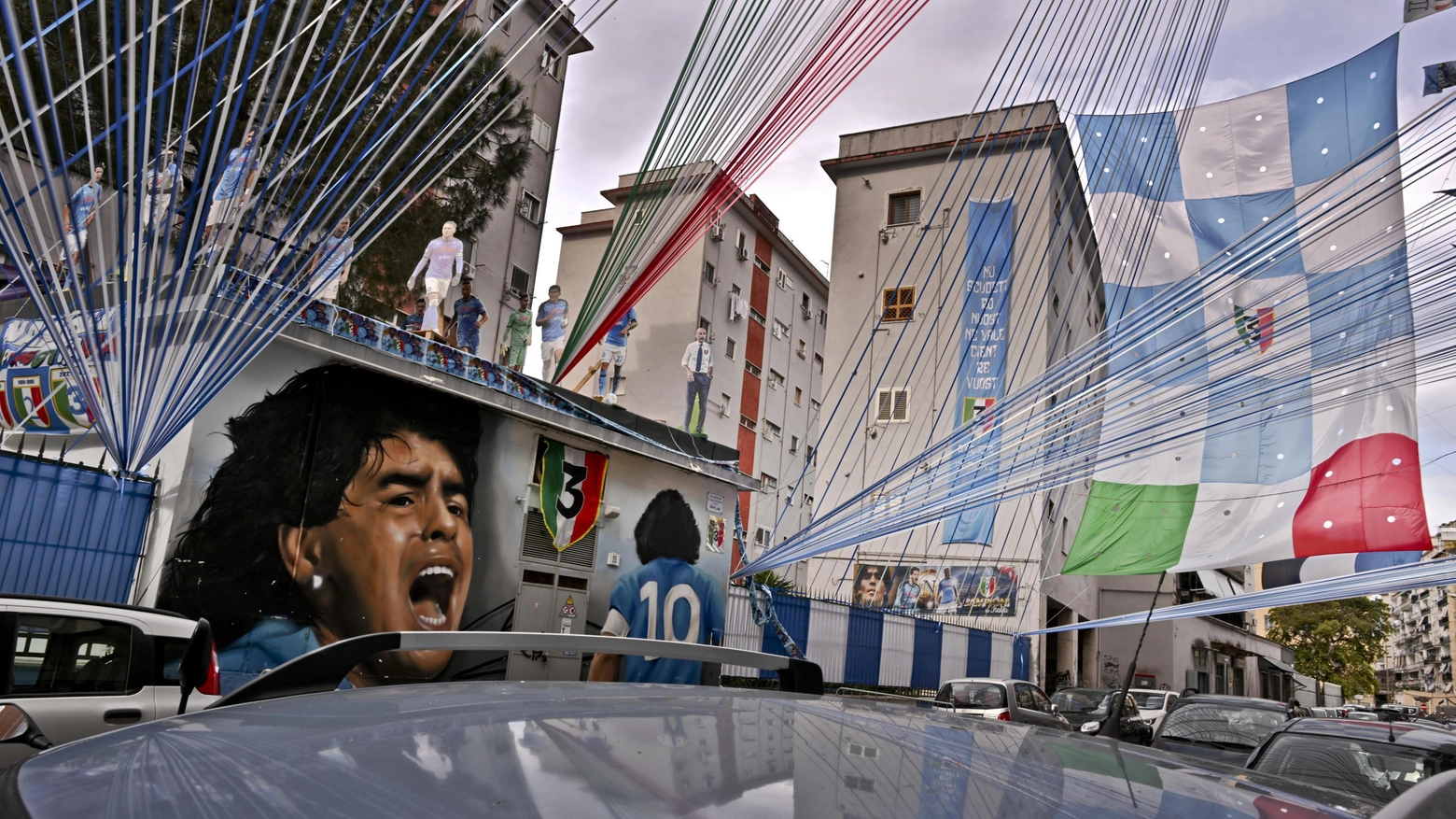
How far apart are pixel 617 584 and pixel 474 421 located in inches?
150

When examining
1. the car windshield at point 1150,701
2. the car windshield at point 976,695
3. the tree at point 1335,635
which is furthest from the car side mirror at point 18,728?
the tree at point 1335,635

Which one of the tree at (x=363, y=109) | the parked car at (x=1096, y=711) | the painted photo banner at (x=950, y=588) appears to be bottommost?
the parked car at (x=1096, y=711)

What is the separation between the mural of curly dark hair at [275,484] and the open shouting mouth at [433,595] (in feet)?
4.66

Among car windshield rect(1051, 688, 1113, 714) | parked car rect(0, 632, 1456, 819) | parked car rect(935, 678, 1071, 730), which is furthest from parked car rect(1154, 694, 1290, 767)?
parked car rect(0, 632, 1456, 819)

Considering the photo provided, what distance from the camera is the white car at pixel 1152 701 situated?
741 inches

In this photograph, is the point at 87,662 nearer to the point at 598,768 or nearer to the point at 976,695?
the point at 598,768

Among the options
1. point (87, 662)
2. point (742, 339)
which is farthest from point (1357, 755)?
point (742, 339)

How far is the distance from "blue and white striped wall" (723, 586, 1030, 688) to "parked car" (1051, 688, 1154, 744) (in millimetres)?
3573

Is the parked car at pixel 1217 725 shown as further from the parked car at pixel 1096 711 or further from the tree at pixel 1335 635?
the tree at pixel 1335 635

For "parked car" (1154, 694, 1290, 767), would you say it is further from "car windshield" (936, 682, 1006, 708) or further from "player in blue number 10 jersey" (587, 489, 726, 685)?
"player in blue number 10 jersey" (587, 489, 726, 685)

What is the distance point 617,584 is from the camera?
1598cm

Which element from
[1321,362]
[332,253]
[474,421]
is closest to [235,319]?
[332,253]

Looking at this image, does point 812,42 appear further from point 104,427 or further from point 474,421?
point 474,421

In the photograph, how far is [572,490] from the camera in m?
15.3
